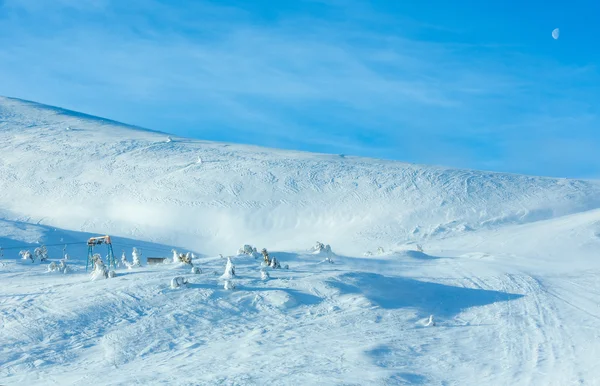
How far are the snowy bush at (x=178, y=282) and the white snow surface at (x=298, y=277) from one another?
0.12 m

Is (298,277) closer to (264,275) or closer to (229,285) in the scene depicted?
(264,275)

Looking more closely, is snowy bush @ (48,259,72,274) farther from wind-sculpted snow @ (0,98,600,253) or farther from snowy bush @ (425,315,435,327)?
wind-sculpted snow @ (0,98,600,253)

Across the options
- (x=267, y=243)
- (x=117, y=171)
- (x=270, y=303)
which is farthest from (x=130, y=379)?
(x=117, y=171)

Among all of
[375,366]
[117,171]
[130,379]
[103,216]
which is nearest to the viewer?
[130,379]

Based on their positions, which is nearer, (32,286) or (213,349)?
(213,349)

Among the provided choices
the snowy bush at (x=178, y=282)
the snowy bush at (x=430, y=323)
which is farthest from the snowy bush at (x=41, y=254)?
the snowy bush at (x=430, y=323)

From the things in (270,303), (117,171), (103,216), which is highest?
(117,171)

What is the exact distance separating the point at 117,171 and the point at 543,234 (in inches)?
977

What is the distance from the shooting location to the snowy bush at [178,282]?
48.6 feet

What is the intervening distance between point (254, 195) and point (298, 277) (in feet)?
70.7

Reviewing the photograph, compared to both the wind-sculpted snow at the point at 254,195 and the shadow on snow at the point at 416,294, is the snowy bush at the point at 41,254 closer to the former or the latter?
the shadow on snow at the point at 416,294

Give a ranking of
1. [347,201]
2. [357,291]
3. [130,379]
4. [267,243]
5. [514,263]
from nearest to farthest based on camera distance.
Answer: [130,379]
[357,291]
[514,263]
[267,243]
[347,201]

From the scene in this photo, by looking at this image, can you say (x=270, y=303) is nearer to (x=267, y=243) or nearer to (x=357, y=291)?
(x=357, y=291)

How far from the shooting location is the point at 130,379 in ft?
33.0
